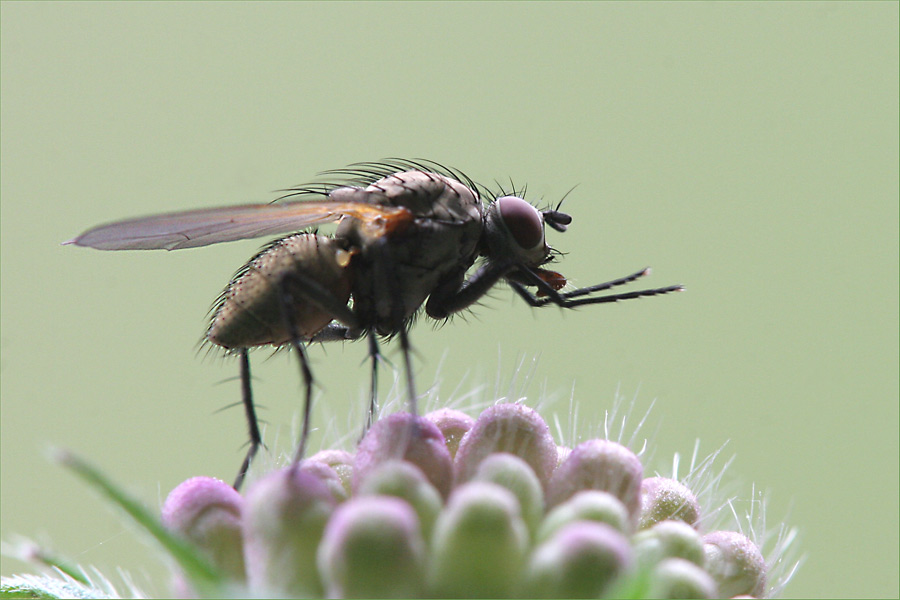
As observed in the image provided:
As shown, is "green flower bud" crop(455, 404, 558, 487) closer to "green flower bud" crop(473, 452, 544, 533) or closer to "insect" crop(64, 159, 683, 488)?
"green flower bud" crop(473, 452, 544, 533)

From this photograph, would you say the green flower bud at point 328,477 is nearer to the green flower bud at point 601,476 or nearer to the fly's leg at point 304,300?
the fly's leg at point 304,300

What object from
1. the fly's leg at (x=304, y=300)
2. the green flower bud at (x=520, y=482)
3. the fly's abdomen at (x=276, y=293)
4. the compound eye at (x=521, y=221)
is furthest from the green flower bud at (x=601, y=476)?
the compound eye at (x=521, y=221)

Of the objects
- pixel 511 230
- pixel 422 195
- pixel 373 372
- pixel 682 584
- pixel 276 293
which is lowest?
pixel 682 584

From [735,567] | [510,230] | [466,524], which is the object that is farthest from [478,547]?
[510,230]

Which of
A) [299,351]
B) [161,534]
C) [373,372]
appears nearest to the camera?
[161,534]

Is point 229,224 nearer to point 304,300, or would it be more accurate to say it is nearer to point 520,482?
point 304,300

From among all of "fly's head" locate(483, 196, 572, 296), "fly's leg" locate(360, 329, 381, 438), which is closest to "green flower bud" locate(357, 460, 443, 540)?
"fly's leg" locate(360, 329, 381, 438)

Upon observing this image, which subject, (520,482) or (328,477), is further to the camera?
(328,477)

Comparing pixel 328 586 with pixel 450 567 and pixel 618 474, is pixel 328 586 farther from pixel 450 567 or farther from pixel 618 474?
pixel 618 474
